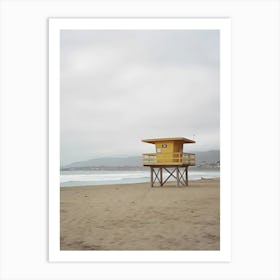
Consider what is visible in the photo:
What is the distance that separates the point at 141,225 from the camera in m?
4.71

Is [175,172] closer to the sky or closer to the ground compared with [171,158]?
closer to the ground

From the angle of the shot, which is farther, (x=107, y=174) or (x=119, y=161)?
(x=107, y=174)

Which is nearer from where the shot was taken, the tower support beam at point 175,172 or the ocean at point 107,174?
the ocean at point 107,174

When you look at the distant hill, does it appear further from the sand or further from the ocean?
the sand

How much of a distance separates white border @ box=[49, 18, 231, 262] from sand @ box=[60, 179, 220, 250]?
90mm
